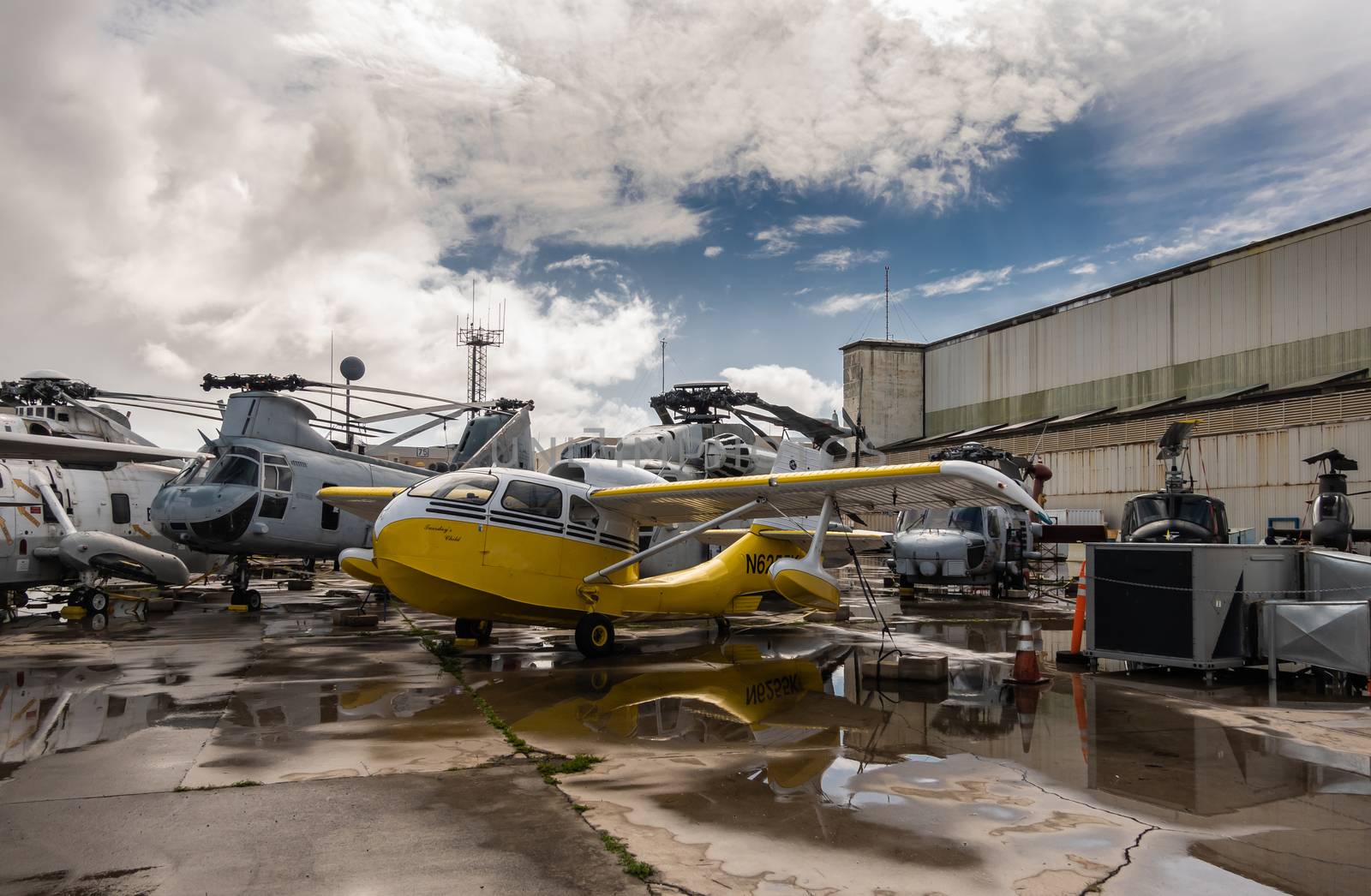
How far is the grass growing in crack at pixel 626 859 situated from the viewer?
408 cm

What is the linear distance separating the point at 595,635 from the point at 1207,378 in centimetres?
3062

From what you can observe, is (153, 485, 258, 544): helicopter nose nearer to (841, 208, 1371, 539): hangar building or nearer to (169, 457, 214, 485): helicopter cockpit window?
(169, 457, 214, 485): helicopter cockpit window

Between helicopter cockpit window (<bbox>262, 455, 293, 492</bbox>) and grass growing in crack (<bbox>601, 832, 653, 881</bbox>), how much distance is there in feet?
47.8

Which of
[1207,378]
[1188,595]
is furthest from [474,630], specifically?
[1207,378]

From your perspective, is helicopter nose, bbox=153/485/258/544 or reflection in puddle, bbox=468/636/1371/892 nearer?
reflection in puddle, bbox=468/636/1371/892

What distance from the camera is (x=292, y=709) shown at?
7.88 meters

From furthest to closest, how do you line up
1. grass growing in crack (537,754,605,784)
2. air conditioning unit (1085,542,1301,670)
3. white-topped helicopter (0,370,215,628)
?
white-topped helicopter (0,370,215,628)
air conditioning unit (1085,542,1301,670)
grass growing in crack (537,754,605,784)

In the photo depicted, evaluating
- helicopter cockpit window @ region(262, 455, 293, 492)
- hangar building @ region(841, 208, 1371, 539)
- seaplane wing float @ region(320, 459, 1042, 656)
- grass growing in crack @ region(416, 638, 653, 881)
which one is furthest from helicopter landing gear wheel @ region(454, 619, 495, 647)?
hangar building @ region(841, 208, 1371, 539)

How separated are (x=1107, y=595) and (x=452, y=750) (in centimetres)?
757

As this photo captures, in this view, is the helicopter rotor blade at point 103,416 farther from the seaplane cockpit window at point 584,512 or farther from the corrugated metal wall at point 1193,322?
the corrugated metal wall at point 1193,322

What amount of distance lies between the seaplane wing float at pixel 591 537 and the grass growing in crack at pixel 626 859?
5.57 m

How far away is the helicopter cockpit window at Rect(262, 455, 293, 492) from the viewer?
1692 cm

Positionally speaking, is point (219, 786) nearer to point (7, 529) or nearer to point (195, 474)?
point (7, 529)

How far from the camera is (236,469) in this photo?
16719 millimetres
